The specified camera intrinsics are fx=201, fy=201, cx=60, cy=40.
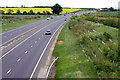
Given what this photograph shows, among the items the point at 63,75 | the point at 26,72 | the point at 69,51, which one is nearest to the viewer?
the point at 63,75

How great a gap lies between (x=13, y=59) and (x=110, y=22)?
1939cm

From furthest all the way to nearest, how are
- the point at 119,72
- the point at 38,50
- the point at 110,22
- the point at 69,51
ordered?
the point at 110,22 < the point at 38,50 < the point at 69,51 < the point at 119,72

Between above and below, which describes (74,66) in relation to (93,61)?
below

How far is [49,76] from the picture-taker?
70.3 feet

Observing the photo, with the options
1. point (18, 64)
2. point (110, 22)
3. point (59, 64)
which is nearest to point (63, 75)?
point (59, 64)

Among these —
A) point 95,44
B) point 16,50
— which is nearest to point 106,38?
point 95,44

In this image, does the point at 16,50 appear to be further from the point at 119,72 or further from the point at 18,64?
the point at 119,72

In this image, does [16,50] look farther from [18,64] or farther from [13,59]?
[18,64]

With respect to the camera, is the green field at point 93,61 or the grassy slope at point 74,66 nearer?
the green field at point 93,61

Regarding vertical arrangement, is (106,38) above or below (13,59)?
above

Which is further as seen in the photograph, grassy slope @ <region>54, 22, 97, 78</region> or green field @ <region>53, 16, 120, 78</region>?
grassy slope @ <region>54, 22, 97, 78</region>

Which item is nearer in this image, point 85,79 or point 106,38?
point 85,79

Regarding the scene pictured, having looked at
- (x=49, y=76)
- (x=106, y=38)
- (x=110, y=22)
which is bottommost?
(x=49, y=76)

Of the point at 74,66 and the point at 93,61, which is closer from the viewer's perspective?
the point at 93,61
